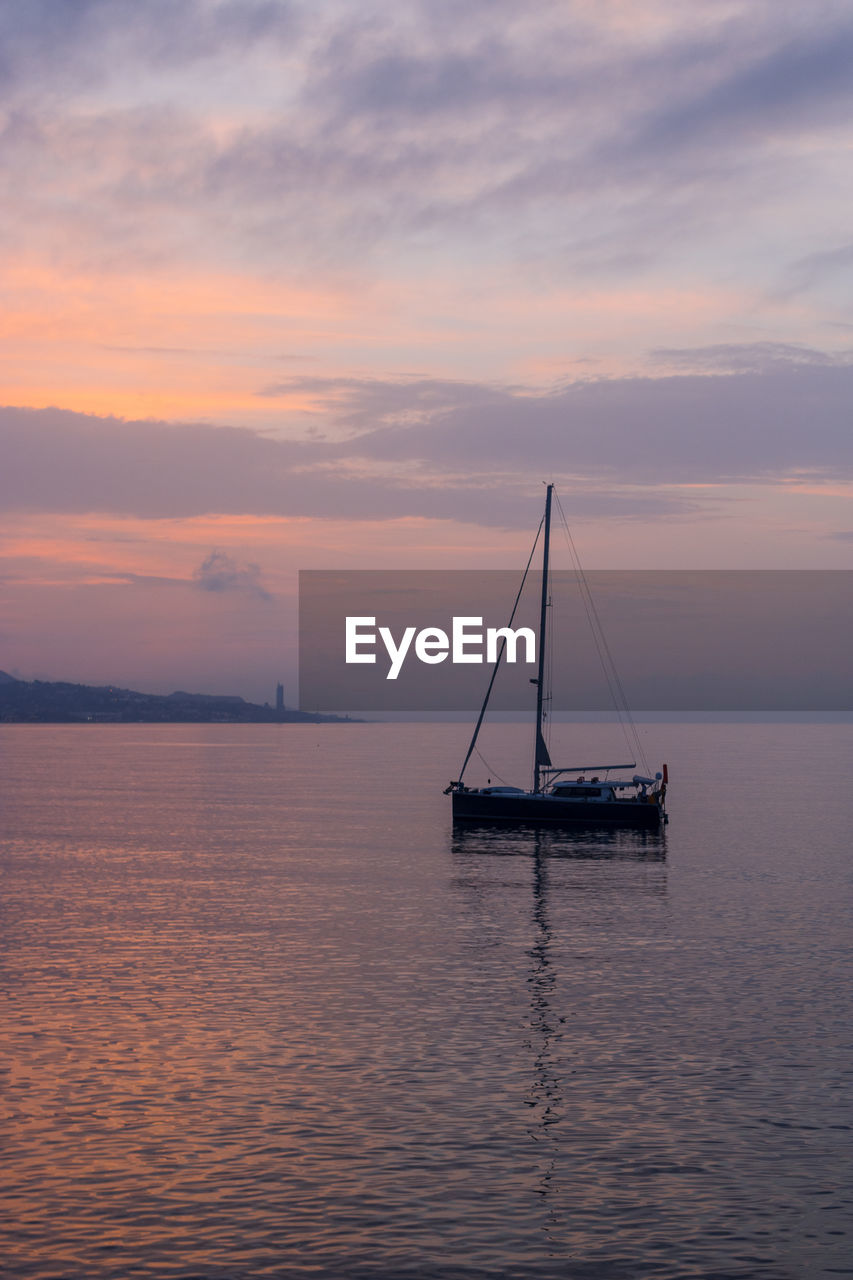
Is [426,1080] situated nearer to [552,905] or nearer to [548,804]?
[552,905]

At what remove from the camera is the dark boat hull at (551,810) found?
97.1 m

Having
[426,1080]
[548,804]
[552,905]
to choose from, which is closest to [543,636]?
[548,804]

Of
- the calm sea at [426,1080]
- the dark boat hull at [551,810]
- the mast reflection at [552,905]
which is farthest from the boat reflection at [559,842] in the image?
the calm sea at [426,1080]

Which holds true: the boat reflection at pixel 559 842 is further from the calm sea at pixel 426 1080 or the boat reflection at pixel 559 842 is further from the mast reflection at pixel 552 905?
the calm sea at pixel 426 1080

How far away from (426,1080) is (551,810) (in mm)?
66091

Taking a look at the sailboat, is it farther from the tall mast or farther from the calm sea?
the calm sea

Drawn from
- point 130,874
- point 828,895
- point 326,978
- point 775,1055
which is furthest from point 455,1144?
point 130,874

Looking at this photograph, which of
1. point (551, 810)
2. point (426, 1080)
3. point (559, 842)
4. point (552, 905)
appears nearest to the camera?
point (426, 1080)

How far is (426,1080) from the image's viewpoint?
31734 millimetres

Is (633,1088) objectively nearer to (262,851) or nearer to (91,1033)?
(91,1033)

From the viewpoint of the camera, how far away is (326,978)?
1748 inches

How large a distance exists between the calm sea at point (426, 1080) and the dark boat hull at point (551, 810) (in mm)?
25239

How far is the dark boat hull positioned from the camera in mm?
97125

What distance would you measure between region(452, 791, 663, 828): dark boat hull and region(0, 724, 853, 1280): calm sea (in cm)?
2524
